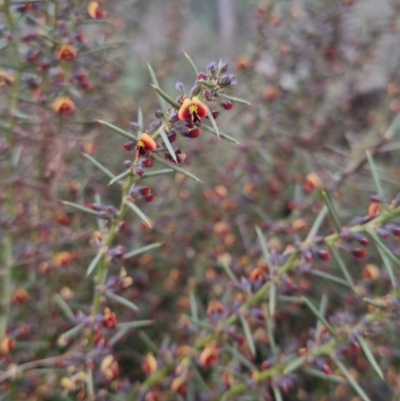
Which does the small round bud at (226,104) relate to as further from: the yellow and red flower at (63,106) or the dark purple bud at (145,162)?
the yellow and red flower at (63,106)

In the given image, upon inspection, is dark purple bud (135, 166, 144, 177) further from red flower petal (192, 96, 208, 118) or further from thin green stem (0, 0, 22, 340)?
thin green stem (0, 0, 22, 340)

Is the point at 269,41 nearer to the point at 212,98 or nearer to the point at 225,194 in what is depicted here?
the point at 225,194

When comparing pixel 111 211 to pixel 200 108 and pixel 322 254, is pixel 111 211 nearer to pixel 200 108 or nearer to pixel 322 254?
pixel 200 108

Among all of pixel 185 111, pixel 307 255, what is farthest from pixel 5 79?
pixel 307 255

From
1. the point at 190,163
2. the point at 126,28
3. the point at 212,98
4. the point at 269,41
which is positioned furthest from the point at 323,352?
the point at 126,28

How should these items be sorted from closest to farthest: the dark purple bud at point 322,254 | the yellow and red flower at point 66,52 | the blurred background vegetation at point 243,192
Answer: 1. the dark purple bud at point 322,254
2. the yellow and red flower at point 66,52
3. the blurred background vegetation at point 243,192

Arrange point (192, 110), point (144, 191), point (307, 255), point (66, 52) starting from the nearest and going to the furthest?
point (192, 110), point (144, 191), point (307, 255), point (66, 52)

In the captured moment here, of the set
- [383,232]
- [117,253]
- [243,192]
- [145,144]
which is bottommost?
[243,192]

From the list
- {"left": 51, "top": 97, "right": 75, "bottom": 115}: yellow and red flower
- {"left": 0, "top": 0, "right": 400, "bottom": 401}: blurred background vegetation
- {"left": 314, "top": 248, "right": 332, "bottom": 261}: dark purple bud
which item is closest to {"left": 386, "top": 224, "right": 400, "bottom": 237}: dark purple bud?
{"left": 314, "top": 248, "right": 332, "bottom": 261}: dark purple bud

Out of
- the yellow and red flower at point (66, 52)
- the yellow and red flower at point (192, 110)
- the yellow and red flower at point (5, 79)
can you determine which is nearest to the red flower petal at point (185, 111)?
the yellow and red flower at point (192, 110)
